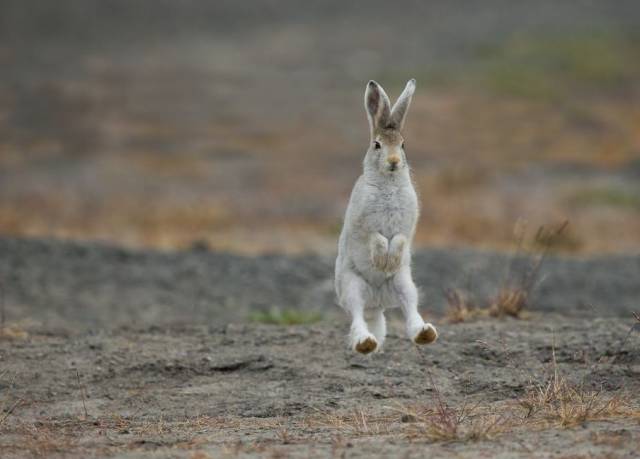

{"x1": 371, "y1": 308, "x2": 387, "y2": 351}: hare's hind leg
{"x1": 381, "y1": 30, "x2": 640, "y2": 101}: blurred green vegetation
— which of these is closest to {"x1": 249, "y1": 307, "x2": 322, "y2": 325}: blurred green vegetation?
{"x1": 371, "y1": 308, "x2": 387, "y2": 351}: hare's hind leg

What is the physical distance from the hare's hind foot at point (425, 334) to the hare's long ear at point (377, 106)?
1.40 m

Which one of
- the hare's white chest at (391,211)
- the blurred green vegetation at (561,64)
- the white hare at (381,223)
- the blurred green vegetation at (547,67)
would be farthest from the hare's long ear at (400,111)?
the blurred green vegetation at (561,64)

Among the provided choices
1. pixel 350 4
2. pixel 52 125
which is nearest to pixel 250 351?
pixel 52 125

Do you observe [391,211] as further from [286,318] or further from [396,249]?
[286,318]

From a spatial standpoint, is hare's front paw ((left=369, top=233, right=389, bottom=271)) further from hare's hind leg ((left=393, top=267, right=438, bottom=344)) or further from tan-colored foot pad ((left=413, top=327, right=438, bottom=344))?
tan-colored foot pad ((left=413, top=327, right=438, bottom=344))

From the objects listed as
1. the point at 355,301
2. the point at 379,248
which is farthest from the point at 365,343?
the point at 379,248

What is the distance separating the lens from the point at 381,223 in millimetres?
7359

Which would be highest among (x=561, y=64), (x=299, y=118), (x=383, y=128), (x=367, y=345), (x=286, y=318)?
(x=561, y=64)

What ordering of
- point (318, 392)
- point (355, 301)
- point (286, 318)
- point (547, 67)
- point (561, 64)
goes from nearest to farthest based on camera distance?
point (355, 301)
point (318, 392)
point (286, 318)
point (547, 67)
point (561, 64)

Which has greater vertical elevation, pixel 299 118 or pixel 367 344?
pixel 299 118

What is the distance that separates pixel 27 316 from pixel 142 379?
3.86 m

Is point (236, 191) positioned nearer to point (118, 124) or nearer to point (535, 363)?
point (118, 124)

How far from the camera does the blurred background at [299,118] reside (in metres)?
20.5

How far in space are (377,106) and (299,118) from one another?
25085mm
